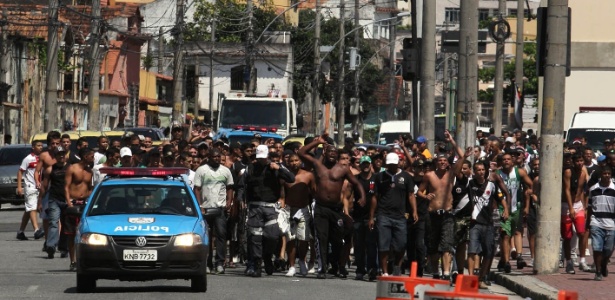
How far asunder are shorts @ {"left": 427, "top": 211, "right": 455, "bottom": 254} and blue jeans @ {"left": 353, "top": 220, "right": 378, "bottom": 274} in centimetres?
87

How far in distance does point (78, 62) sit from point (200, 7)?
19.8 meters

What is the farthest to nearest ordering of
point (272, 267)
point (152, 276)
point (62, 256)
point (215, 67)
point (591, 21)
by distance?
1. point (215, 67)
2. point (591, 21)
3. point (62, 256)
4. point (272, 267)
5. point (152, 276)

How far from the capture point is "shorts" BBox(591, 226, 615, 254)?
63.5 ft

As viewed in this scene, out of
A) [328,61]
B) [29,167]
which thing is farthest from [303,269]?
[328,61]

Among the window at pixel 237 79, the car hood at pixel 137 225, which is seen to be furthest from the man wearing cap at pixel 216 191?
the window at pixel 237 79

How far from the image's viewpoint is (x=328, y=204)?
2061 cm

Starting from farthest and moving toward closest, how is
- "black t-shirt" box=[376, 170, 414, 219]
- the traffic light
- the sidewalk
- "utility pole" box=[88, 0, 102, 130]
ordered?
"utility pole" box=[88, 0, 102, 130] < the traffic light < "black t-shirt" box=[376, 170, 414, 219] < the sidewalk

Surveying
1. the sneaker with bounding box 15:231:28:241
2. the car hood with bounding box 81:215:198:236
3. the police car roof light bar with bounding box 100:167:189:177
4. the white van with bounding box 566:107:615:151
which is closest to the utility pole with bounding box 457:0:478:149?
the sneaker with bounding box 15:231:28:241

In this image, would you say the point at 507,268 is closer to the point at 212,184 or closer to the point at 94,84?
the point at 212,184

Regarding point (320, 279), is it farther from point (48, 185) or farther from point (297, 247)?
point (48, 185)

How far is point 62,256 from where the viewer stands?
23141 mm

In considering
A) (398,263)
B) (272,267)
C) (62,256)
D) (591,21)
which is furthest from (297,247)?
(591,21)

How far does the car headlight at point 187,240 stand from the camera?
1675 centimetres

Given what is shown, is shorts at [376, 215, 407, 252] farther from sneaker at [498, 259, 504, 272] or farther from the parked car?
the parked car
